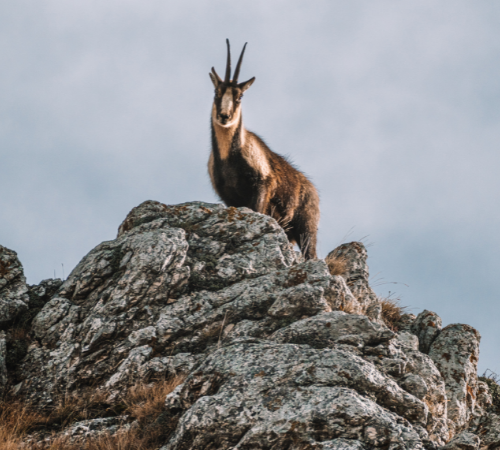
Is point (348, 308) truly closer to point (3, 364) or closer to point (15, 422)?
point (15, 422)

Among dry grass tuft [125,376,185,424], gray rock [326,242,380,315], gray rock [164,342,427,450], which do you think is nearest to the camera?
gray rock [164,342,427,450]

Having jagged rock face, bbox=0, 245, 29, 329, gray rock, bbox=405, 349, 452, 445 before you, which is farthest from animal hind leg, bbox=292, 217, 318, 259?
jagged rock face, bbox=0, 245, 29, 329

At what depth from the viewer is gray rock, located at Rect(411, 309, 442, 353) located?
8.60 m

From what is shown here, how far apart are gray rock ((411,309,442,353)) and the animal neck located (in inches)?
184

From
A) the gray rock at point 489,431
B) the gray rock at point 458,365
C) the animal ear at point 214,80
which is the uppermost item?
the animal ear at point 214,80

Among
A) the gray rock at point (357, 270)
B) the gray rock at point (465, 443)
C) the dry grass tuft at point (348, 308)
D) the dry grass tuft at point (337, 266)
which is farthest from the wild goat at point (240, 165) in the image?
the gray rock at point (465, 443)

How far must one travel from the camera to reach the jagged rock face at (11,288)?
647 centimetres

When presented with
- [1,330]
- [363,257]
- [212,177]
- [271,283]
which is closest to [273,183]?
[212,177]

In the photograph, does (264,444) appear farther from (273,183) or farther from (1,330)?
(273,183)

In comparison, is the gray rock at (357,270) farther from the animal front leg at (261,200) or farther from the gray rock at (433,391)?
the gray rock at (433,391)

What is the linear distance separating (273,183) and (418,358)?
5341 mm

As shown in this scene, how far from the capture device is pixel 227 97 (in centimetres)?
1018

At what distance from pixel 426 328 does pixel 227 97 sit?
5604 mm

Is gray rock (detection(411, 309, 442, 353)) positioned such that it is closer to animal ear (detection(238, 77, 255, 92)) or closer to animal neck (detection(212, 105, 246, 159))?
animal neck (detection(212, 105, 246, 159))
